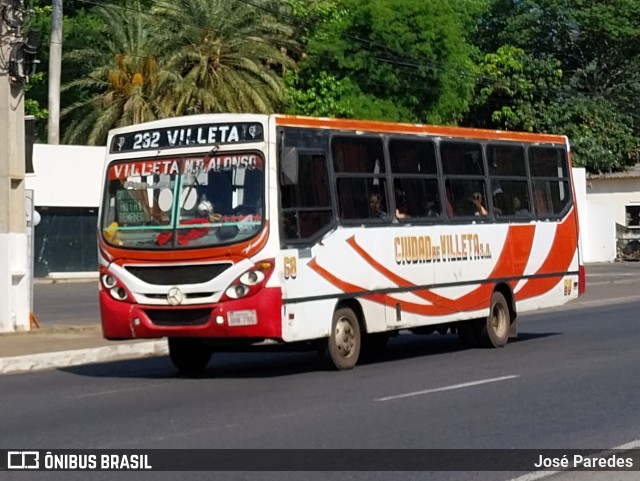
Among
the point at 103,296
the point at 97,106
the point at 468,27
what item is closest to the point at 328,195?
the point at 103,296

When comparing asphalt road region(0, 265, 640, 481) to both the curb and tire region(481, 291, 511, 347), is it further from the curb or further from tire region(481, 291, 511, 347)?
the curb

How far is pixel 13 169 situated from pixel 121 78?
2788cm

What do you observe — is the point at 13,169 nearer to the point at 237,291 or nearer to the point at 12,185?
the point at 12,185

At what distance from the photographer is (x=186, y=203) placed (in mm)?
14859

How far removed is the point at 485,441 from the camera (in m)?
10.1

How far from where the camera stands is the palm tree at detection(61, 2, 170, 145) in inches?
1919

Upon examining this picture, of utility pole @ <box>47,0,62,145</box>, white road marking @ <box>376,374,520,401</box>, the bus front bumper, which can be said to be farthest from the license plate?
utility pole @ <box>47,0,62,145</box>

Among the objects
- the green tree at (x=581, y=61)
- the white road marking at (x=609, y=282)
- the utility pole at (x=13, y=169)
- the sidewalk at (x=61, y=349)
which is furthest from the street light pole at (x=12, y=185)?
the green tree at (x=581, y=61)

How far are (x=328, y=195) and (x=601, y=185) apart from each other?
43564 millimetres

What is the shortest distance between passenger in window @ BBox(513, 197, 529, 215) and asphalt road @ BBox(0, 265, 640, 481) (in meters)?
1.99

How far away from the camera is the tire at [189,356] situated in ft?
52.3

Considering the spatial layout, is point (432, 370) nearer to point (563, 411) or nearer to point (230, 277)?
point (230, 277)

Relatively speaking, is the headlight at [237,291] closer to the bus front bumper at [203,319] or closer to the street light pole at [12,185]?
the bus front bumper at [203,319]

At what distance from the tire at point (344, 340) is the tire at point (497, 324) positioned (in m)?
3.33
